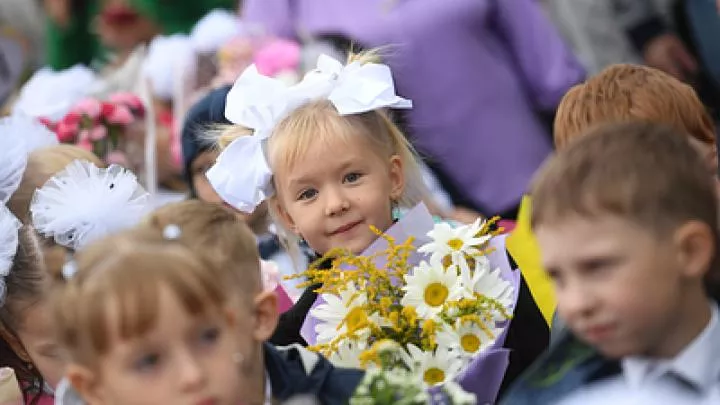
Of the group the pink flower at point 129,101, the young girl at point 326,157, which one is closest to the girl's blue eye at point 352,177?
the young girl at point 326,157

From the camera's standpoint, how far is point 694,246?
2.44m

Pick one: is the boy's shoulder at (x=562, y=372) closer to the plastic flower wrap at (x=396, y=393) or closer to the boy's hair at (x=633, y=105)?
the plastic flower wrap at (x=396, y=393)

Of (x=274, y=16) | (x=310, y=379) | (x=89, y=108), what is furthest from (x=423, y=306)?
(x=274, y=16)

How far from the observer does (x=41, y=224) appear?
150 inches

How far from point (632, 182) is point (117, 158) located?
3448mm

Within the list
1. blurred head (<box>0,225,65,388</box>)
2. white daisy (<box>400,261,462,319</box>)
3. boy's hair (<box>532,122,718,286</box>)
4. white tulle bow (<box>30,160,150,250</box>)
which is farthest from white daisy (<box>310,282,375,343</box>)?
boy's hair (<box>532,122,718,286</box>)

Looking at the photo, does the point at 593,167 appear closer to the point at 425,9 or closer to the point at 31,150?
the point at 31,150

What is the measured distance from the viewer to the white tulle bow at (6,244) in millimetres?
3742

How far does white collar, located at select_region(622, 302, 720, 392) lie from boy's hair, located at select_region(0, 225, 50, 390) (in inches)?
68.3

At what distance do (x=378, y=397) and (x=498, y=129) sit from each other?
11.4 ft

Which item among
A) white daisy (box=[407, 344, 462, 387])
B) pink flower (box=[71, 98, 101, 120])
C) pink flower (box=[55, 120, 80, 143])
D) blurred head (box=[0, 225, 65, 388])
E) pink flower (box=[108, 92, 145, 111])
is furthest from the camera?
pink flower (box=[108, 92, 145, 111])

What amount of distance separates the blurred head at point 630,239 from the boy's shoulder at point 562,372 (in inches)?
3.8

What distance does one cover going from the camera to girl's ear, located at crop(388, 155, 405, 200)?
3.87m

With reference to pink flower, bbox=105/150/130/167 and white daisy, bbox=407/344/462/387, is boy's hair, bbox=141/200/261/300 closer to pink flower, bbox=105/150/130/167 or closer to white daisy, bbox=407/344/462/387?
white daisy, bbox=407/344/462/387
